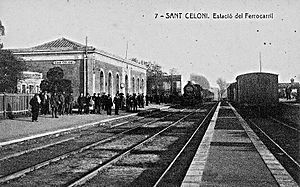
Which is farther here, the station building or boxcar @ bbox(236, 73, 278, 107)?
the station building

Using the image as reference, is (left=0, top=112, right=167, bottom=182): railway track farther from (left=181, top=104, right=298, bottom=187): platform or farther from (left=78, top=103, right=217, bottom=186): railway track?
(left=181, top=104, right=298, bottom=187): platform

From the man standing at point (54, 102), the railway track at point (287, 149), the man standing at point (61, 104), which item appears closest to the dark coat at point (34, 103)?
the man standing at point (54, 102)

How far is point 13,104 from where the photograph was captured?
22.1m

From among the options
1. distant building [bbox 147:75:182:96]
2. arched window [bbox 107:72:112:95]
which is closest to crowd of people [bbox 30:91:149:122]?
arched window [bbox 107:72:112:95]

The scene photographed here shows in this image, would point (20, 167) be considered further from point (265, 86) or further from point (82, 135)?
point (265, 86)

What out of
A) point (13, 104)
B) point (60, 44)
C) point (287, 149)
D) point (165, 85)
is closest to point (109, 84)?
point (60, 44)

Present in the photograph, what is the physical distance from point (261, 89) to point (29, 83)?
19.6m

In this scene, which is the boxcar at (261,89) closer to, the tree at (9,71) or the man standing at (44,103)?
the man standing at (44,103)

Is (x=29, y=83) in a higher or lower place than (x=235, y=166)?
higher

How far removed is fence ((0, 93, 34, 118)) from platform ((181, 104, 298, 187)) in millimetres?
11721

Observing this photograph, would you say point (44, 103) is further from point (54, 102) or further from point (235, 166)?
point (235, 166)

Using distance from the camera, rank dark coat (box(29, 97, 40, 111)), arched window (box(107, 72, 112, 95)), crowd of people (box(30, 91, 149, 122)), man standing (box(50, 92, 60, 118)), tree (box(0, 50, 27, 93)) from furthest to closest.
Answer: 1. arched window (box(107, 72, 112, 95))
2. tree (box(0, 50, 27, 93))
3. man standing (box(50, 92, 60, 118))
4. crowd of people (box(30, 91, 149, 122))
5. dark coat (box(29, 97, 40, 111))

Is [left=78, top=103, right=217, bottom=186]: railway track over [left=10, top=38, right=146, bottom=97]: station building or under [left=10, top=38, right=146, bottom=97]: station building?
under

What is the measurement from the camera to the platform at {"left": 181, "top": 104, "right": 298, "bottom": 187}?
7449 millimetres
